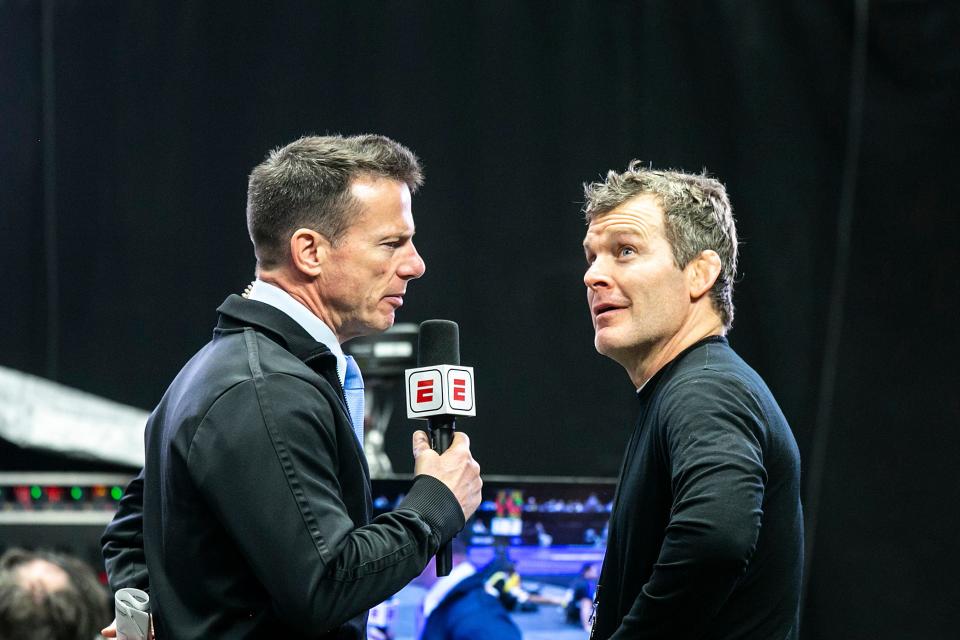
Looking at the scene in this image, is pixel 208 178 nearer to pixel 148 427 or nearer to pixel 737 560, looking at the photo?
pixel 148 427

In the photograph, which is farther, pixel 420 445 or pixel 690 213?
pixel 690 213

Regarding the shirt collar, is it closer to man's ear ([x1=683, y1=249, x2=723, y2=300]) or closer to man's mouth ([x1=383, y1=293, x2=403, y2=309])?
man's mouth ([x1=383, y1=293, x2=403, y2=309])

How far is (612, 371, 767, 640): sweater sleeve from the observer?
62.5 inches

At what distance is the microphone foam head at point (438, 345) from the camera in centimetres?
195

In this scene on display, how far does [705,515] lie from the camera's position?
1.58m

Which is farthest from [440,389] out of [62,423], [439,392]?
[62,423]

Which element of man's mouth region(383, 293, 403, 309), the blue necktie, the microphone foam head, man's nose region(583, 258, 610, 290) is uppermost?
man's nose region(583, 258, 610, 290)

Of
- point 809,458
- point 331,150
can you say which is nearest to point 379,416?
point 809,458

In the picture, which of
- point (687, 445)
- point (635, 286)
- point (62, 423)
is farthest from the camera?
point (62, 423)

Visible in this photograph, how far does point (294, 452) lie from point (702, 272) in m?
0.87

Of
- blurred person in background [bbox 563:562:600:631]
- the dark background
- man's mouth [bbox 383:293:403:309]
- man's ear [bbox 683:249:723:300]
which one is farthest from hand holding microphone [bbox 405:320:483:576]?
the dark background

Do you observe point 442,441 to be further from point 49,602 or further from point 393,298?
point 49,602

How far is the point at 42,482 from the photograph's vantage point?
336 cm

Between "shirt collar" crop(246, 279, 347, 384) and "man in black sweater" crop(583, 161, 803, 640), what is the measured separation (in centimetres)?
53
